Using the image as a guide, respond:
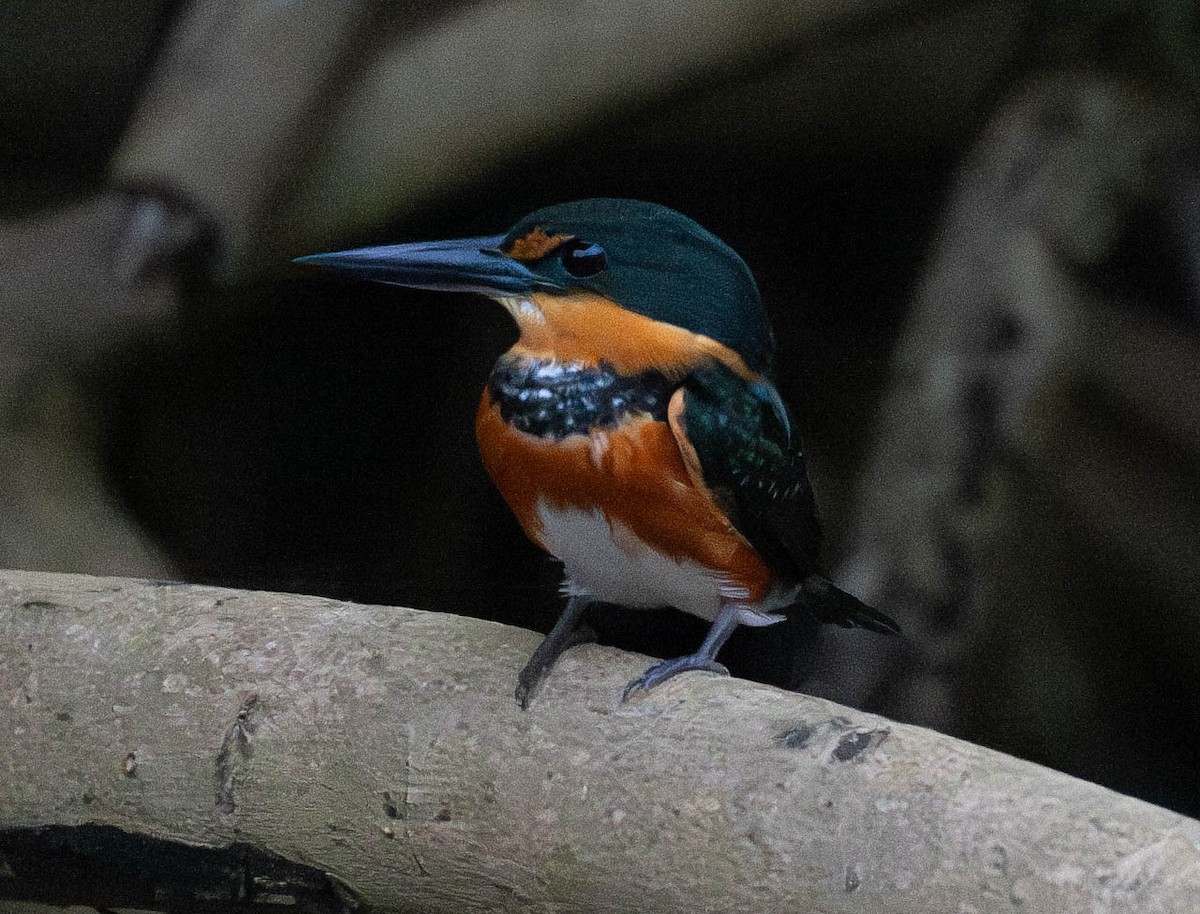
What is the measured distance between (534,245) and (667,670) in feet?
1.04

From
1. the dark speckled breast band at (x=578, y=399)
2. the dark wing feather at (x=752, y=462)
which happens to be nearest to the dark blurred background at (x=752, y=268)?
the dark wing feather at (x=752, y=462)

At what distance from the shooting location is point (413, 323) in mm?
1228

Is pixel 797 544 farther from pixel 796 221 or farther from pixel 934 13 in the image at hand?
pixel 934 13

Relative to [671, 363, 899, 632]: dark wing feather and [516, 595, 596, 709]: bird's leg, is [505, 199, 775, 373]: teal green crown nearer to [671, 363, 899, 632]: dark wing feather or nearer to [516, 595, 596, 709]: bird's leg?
[671, 363, 899, 632]: dark wing feather

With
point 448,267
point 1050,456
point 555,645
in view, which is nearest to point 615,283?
point 448,267

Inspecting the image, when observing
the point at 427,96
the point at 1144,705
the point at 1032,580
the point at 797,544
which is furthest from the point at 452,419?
the point at 1144,705

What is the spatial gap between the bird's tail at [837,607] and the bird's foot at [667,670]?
14cm

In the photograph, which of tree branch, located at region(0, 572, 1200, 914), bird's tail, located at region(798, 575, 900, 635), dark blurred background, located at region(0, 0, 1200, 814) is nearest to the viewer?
tree branch, located at region(0, 572, 1200, 914)

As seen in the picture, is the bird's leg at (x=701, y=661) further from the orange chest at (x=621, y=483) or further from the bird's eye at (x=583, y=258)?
the bird's eye at (x=583, y=258)

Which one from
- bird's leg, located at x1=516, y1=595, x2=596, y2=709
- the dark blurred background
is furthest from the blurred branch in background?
bird's leg, located at x1=516, y1=595, x2=596, y2=709

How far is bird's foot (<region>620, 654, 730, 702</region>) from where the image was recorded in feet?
2.78

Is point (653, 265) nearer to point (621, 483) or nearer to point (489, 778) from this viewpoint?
point (621, 483)

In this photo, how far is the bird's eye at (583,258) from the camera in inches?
35.3

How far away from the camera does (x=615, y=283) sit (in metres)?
0.90
